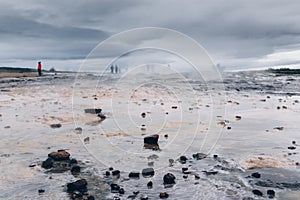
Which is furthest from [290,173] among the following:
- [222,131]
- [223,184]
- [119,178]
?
[222,131]

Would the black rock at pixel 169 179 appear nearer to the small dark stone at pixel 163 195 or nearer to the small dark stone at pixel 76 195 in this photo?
the small dark stone at pixel 163 195

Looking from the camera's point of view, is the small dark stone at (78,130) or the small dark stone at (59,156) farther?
the small dark stone at (78,130)

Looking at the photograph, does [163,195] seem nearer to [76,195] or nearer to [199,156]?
[76,195]

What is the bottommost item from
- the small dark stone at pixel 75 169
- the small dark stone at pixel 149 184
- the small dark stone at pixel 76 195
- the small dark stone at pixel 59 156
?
the small dark stone at pixel 76 195

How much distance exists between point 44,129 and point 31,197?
28.9 ft

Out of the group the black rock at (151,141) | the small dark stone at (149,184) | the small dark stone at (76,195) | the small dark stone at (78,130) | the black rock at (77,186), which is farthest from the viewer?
the small dark stone at (78,130)

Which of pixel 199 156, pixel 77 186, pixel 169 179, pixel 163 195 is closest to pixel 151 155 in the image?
pixel 199 156

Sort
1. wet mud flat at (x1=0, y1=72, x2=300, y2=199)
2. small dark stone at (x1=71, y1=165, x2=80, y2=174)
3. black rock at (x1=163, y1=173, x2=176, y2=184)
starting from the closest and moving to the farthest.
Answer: wet mud flat at (x1=0, y1=72, x2=300, y2=199) → black rock at (x1=163, y1=173, x2=176, y2=184) → small dark stone at (x1=71, y1=165, x2=80, y2=174)

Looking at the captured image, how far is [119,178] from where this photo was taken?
34.2 feet

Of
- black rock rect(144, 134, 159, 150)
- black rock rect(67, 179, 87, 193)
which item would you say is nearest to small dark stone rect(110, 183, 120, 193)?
black rock rect(67, 179, 87, 193)

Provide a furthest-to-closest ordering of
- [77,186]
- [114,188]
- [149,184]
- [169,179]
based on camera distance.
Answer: [169,179] < [149,184] < [114,188] < [77,186]

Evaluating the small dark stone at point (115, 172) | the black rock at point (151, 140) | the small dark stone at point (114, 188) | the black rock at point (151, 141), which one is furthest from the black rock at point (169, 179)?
the black rock at point (151, 140)

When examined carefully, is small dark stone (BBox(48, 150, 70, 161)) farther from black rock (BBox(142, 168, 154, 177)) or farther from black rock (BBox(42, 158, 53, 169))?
black rock (BBox(142, 168, 154, 177))

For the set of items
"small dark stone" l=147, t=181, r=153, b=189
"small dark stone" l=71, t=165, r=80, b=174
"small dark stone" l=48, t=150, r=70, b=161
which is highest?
"small dark stone" l=48, t=150, r=70, b=161
